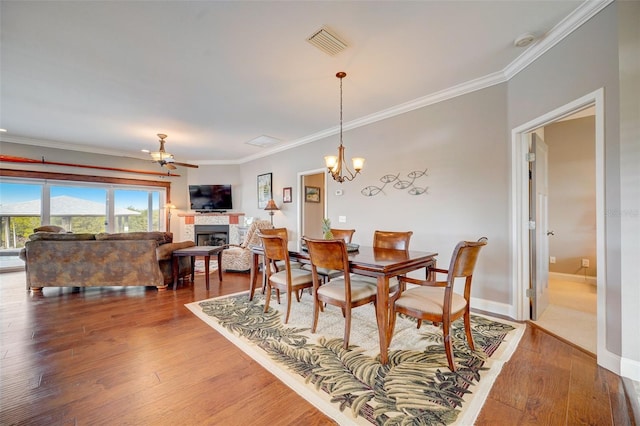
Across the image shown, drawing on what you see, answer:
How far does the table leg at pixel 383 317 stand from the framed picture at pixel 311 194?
3.89m

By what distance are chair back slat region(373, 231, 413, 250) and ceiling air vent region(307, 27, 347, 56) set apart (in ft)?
6.58

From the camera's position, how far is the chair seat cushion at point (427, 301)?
1859mm

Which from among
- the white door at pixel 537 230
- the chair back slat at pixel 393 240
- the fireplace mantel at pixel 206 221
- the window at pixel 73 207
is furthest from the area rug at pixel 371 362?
the window at pixel 73 207

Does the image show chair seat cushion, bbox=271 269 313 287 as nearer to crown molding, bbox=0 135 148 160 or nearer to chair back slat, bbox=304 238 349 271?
chair back slat, bbox=304 238 349 271

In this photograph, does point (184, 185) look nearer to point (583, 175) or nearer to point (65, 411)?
point (65, 411)

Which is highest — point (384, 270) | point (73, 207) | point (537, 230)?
point (73, 207)

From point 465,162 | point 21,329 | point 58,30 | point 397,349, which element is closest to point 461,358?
point 397,349

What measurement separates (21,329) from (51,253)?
154cm

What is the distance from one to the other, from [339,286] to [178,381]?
1.37 m

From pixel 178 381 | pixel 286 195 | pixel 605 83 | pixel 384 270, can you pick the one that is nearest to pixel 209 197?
pixel 286 195

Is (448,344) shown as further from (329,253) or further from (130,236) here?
(130,236)

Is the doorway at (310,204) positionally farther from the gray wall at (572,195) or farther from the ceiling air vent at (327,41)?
the gray wall at (572,195)

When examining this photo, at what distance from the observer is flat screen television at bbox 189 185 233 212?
7.27 m

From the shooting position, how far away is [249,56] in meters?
2.50
